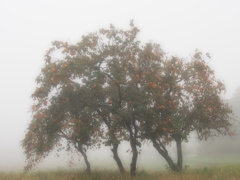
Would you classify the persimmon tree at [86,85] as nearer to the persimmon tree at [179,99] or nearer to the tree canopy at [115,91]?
the tree canopy at [115,91]

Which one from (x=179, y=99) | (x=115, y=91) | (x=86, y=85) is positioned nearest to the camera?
(x=86, y=85)

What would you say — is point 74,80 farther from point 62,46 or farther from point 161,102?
point 161,102

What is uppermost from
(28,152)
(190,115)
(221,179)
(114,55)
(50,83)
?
(114,55)

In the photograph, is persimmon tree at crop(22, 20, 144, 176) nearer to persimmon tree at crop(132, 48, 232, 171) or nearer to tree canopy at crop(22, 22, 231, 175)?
tree canopy at crop(22, 22, 231, 175)

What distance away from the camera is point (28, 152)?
24.0 m

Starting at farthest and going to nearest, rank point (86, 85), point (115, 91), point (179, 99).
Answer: point (179, 99) → point (115, 91) → point (86, 85)

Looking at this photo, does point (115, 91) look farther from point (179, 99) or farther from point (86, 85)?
point (179, 99)

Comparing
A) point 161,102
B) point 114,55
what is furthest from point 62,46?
point 161,102

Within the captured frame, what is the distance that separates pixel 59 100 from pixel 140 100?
570 cm

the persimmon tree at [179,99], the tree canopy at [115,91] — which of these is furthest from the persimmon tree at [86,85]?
the persimmon tree at [179,99]

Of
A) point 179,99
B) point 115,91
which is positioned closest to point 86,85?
point 115,91

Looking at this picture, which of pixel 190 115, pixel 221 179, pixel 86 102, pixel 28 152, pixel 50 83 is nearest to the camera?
pixel 221 179

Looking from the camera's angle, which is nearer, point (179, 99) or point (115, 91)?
point (115, 91)

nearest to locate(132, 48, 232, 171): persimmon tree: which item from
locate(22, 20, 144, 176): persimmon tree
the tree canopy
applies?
the tree canopy
